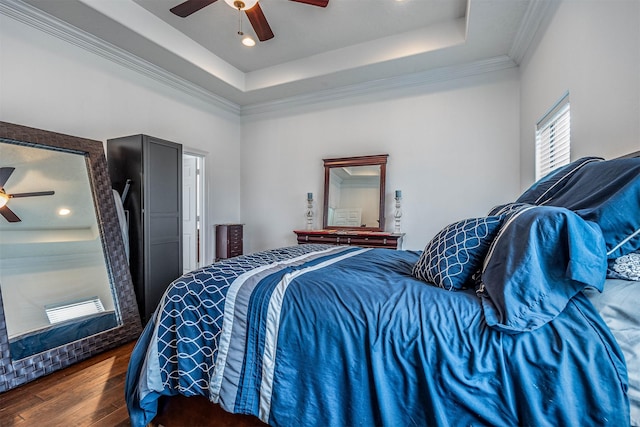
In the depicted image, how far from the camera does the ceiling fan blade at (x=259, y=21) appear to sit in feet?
8.32

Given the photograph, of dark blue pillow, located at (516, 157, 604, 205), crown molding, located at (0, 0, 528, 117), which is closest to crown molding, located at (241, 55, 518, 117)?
crown molding, located at (0, 0, 528, 117)

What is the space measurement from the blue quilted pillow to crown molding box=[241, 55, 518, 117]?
10.1ft

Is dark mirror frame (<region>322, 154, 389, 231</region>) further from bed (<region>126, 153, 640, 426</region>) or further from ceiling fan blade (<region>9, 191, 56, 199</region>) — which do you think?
ceiling fan blade (<region>9, 191, 56, 199</region>)

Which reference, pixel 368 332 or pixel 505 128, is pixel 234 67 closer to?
pixel 505 128

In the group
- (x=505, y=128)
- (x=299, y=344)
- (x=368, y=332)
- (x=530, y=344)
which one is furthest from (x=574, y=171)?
(x=505, y=128)

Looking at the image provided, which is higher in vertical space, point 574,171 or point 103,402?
point 574,171

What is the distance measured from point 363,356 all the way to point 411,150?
3.39 metres

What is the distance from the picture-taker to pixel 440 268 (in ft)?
4.50

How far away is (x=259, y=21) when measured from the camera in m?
2.68

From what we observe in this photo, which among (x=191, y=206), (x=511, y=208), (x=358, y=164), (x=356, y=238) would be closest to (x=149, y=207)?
(x=191, y=206)

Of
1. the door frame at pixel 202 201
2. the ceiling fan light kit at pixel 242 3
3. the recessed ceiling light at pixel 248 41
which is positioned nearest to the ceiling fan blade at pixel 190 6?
the ceiling fan light kit at pixel 242 3

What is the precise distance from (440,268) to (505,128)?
3.08 m

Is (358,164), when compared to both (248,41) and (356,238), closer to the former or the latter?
(356,238)

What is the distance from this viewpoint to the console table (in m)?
3.73
